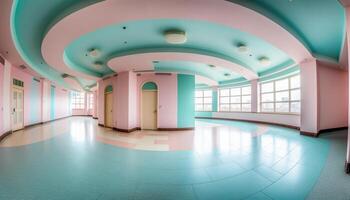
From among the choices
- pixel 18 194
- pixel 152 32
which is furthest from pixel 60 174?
pixel 152 32

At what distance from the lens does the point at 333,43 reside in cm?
435

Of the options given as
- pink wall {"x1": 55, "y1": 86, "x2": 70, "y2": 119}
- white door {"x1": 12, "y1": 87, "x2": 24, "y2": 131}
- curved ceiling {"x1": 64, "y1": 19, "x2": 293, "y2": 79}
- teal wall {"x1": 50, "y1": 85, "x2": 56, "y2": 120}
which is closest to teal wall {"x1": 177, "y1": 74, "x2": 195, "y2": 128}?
curved ceiling {"x1": 64, "y1": 19, "x2": 293, "y2": 79}

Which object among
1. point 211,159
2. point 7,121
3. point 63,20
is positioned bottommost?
point 211,159

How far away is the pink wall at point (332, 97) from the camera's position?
583 centimetres

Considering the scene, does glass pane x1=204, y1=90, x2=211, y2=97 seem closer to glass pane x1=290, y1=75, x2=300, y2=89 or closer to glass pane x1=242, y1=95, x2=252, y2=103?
glass pane x1=242, y1=95, x2=252, y2=103

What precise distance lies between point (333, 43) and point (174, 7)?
4767mm

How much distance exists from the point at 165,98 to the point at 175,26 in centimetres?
427

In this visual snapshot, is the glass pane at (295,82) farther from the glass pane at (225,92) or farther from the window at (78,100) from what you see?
the window at (78,100)

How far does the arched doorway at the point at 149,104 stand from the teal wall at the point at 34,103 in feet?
20.8

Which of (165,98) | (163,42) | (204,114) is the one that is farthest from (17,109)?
(204,114)

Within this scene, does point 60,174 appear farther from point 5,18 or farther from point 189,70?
point 189,70

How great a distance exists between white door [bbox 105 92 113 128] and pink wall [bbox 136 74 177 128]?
75.7 inches

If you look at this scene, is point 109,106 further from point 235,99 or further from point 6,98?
point 235,99

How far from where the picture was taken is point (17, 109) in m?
7.14
